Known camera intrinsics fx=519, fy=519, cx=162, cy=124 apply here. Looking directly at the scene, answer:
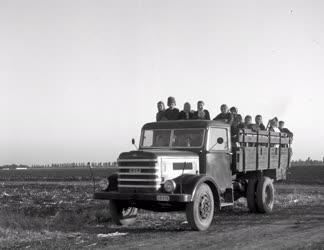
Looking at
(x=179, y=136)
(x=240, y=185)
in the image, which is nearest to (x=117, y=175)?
(x=179, y=136)

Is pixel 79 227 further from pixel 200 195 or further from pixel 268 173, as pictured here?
pixel 268 173

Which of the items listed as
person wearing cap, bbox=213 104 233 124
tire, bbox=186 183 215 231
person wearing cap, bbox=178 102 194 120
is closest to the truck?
tire, bbox=186 183 215 231

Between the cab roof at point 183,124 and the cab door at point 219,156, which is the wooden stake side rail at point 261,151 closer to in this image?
the cab door at point 219,156

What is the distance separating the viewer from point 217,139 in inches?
459

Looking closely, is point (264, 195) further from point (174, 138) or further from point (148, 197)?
point (148, 197)

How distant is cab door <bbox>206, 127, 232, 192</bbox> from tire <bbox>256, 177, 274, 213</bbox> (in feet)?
5.83

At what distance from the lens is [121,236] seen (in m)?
10.1

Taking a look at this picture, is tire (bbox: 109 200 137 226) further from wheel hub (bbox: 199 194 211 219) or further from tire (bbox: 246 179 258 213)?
tire (bbox: 246 179 258 213)

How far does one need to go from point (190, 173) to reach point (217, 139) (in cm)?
98

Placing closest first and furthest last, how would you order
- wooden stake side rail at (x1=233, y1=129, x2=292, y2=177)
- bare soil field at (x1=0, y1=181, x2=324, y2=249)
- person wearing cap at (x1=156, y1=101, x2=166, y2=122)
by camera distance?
bare soil field at (x1=0, y1=181, x2=324, y2=249) → wooden stake side rail at (x1=233, y1=129, x2=292, y2=177) → person wearing cap at (x1=156, y1=101, x2=166, y2=122)

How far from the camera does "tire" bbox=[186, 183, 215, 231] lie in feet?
35.0

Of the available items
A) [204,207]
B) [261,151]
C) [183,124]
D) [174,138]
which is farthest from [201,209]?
[261,151]

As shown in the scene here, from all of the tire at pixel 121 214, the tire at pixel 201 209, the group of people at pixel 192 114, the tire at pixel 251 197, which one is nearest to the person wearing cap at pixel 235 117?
the group of people at pixel 192 114

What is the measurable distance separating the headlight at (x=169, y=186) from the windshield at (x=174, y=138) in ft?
5.38
